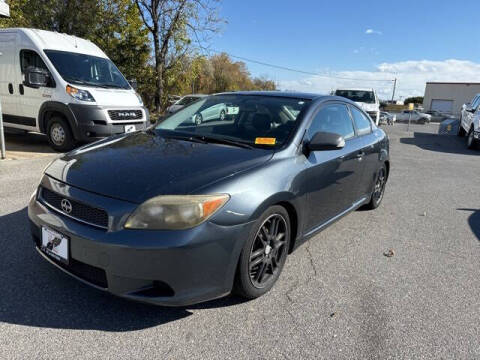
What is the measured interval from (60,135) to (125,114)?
1.35m

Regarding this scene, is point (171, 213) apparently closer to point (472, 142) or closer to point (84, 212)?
point (84, 212)

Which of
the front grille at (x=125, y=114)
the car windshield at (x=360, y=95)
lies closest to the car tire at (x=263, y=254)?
the front grille at (x=125, y=114)

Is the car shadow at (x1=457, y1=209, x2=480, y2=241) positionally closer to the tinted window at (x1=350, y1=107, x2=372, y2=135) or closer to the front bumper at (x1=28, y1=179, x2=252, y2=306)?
the tinted window at (x1=350, y1=107, x2=372, y2=135)

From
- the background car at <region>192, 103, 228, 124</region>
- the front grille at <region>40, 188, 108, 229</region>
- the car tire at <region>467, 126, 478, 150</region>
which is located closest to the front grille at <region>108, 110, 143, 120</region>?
the background car at <region>192, 103, 228, 124</region>

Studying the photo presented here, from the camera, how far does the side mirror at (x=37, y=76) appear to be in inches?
289

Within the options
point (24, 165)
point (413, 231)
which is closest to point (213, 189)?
point (413, 231)

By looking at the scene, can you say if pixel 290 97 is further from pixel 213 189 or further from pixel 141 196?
pixel 141 196

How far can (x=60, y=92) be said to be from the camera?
729cm

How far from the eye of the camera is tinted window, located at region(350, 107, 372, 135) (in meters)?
4.26

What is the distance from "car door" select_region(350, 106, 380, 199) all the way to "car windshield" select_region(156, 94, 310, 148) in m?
1.07

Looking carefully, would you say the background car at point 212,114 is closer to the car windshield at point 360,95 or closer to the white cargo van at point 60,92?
the white cargo van at point 60,92

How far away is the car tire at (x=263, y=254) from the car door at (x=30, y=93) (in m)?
6.47

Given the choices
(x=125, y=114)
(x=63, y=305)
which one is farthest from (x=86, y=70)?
(x=63, y=305)

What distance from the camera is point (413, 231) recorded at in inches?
173
